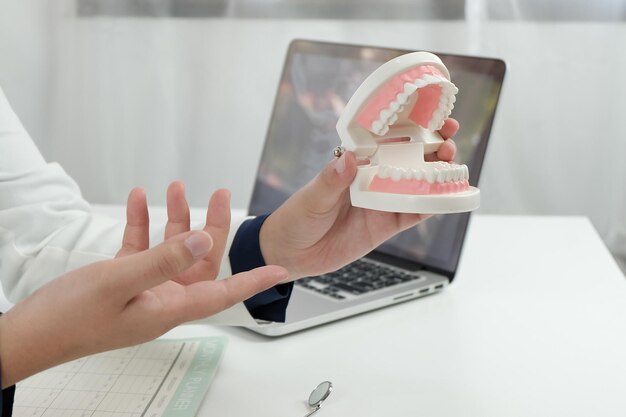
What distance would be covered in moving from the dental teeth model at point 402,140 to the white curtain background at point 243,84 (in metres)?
1.39

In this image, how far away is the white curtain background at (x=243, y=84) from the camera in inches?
82.1

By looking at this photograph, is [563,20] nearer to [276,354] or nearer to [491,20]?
[491,20]

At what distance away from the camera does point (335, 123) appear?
120 cm

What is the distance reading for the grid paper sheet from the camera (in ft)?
2.31

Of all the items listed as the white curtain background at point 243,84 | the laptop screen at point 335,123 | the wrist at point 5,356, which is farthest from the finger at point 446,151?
the white curtain background at point 243,84

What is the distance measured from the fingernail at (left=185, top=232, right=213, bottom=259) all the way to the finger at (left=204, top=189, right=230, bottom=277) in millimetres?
212

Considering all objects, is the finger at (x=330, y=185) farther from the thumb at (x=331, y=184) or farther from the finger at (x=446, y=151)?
the finger at (x=446, y=151)

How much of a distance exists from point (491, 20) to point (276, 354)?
1.48 metres

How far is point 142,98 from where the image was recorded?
2.25m

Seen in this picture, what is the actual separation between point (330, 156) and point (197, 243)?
0.67 meters

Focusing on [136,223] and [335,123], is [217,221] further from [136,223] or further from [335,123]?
[335,123]

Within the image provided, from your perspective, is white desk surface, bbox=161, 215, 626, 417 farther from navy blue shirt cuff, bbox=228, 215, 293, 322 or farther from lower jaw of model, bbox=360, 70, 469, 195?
lower jaw of model, bbox=360, 70, 469, 195

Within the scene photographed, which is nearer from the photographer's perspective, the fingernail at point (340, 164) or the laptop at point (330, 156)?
the fingernail at point (340, 164)

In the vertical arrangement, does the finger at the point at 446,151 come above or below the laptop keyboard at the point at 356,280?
above
